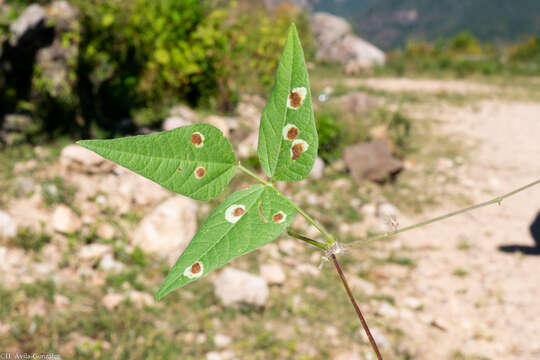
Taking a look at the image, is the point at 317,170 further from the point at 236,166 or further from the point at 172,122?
the point at 236,166

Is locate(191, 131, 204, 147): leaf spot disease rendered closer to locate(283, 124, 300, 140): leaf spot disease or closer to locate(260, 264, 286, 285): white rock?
locate(283, 124, 300, 140): leaf spot disease

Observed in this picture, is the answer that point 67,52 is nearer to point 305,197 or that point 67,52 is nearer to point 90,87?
point 90,87

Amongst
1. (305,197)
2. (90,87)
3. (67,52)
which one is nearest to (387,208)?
(305,197)

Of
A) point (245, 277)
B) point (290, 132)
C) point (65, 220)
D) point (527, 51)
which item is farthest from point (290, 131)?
point (527, 51)

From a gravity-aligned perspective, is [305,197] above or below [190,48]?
below

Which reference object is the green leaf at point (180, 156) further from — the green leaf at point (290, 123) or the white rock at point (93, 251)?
the white rock at point (93, 251)

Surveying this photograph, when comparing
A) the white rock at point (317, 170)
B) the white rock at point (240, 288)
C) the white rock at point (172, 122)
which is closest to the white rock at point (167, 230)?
the white rock at point (240, 288)

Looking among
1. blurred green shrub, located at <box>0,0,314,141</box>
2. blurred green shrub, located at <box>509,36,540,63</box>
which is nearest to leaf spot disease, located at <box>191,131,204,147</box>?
blurred green shrub, located at <box>0,0,314,141</box>
